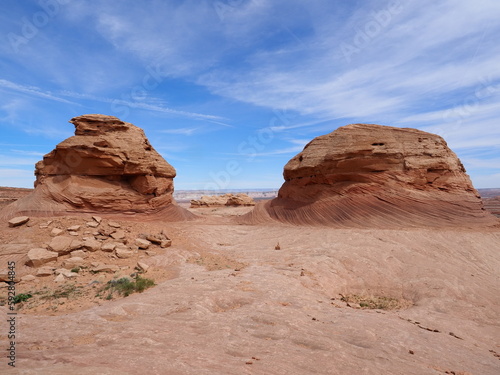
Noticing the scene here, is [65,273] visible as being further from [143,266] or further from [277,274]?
[277,274]

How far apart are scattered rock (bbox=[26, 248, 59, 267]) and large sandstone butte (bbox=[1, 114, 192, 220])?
6.18 m

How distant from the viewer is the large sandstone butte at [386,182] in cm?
1702

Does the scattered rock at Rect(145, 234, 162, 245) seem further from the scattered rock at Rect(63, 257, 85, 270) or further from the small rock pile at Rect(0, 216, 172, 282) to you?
the scattered rock at Rect(63, 257, 85, 270)

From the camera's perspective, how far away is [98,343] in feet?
14.5

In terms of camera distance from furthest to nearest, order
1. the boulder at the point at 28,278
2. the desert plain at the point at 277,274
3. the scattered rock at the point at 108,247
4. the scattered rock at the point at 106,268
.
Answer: the scattered rock at the point at 108,247
the scattered rock at the point at 106,268
the boulder at the point at 28,278
the desert plain at the point at 277,274

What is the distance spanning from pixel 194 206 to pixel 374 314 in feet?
140

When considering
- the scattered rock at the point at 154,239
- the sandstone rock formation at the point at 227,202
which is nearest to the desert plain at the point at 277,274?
the scattered rock at the point at 154,239

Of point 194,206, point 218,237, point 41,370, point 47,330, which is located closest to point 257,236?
point 218,237

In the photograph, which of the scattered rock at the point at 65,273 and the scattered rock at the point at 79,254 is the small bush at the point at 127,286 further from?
the scattered rock at the point at 79,254

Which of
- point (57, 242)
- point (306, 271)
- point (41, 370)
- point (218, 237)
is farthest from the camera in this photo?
point (218, 237)

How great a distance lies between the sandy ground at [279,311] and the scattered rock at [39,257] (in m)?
0.38

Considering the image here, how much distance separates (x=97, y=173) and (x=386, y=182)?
18170 millimetres

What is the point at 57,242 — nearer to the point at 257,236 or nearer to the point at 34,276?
the point at 34,276

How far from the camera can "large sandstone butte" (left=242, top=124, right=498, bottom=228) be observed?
17.0m
